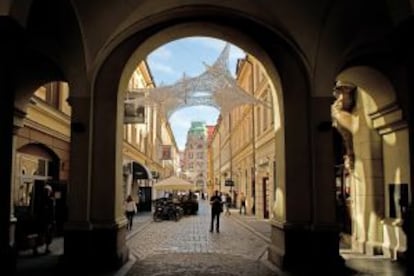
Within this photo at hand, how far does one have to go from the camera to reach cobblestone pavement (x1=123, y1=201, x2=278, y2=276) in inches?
449

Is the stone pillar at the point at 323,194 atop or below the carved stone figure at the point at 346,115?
below

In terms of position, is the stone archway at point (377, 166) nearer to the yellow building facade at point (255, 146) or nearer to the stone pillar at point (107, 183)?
the stone pillar at point (107, 183)

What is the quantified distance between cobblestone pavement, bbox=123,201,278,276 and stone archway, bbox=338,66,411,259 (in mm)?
3018

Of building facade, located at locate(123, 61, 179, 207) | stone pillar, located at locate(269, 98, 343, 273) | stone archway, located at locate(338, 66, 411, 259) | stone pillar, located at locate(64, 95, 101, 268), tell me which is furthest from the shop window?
building facade, located at locate(123, 61, 179, 207)

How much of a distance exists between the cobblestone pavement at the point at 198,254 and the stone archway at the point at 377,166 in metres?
3.02

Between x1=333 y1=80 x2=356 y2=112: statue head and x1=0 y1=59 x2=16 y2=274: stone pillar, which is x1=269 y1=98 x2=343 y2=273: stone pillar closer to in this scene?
x1=333 y1=80 x2=356 y2=112: statue head

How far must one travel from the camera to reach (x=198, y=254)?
14312 millimetres

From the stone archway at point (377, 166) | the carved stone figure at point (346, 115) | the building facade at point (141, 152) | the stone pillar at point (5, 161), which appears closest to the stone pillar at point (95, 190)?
the stone pillar at point (5, 161)

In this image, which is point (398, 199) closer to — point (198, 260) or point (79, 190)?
point (198, 260)

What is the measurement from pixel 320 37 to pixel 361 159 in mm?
5057

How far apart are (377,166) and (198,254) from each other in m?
5.46

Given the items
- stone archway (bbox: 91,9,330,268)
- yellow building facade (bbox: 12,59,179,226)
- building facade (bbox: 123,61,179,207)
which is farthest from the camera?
building facade (bbox: 123,61,179,207)

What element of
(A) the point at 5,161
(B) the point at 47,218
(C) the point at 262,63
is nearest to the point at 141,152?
(B) the point at 47,218

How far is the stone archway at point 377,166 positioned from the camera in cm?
1346
